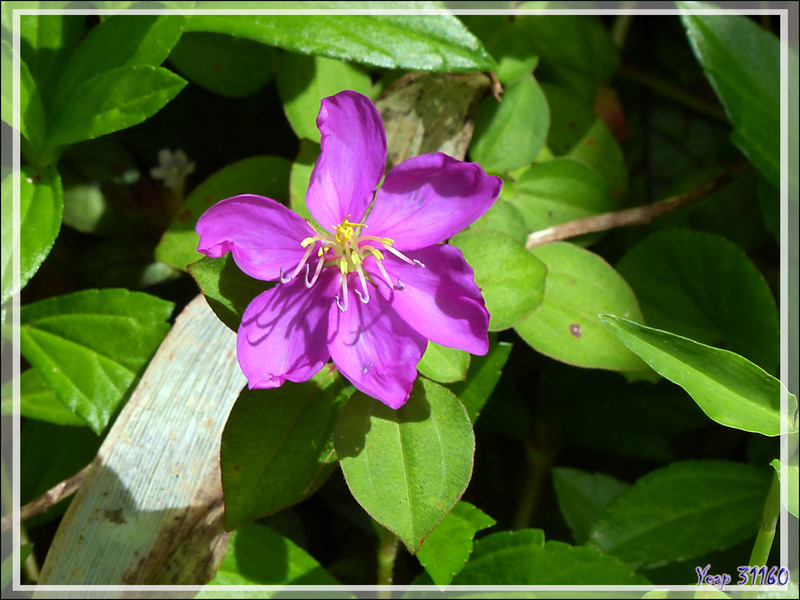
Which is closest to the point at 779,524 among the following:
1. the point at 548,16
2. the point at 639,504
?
the point at 639,504

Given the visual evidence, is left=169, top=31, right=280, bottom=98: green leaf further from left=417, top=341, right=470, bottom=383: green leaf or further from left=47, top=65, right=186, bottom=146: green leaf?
left=417, top=341, right=470, bottom=383: green leaf

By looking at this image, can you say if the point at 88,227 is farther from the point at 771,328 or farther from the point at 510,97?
the point at 771,328

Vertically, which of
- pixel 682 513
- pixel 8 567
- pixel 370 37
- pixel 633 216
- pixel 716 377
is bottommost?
pixel 8 567

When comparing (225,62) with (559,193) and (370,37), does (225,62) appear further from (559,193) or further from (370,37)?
(559,193)

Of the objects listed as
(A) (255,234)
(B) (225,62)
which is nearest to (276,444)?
(A) (255,234)

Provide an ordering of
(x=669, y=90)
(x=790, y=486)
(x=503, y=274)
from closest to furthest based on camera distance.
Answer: (x=790, y=486), (x=503, y=274), (x=669, y=90)

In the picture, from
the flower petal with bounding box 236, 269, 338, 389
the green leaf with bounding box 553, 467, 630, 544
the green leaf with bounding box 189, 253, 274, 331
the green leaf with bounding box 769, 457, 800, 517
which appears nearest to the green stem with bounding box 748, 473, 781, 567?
the green leaf with bounding box 769, 457, 800, 517
